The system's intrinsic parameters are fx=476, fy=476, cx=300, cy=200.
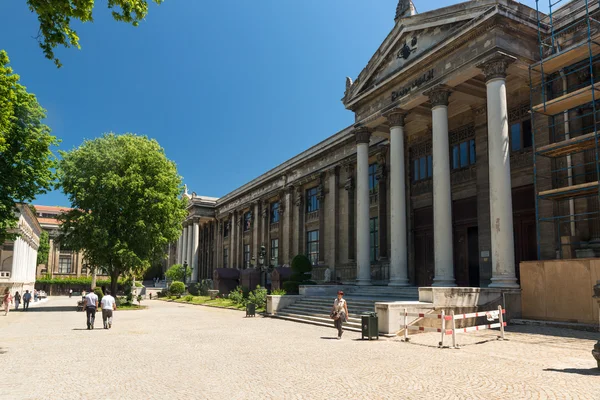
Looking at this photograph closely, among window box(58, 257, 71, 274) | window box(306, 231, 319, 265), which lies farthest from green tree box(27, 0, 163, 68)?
window box(58, 257, 71, 274)

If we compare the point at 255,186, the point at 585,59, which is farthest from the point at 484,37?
the point at 255,186

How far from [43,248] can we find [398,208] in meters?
87.8

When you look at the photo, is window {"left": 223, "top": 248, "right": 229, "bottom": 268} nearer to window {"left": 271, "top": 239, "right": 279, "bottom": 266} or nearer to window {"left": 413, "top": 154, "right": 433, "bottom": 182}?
window {"left": 271, "top": 239, "right": 279, "bottom": 266}

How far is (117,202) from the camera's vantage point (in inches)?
1331

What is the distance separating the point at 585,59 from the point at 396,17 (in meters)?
10.1

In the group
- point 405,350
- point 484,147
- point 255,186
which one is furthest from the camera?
point 255,186

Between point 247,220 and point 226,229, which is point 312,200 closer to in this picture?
point 247,220

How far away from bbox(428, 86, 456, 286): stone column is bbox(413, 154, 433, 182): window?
6563 mm

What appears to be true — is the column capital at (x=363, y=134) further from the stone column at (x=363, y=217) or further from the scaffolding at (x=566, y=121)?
the scaffolding at (x=566, y=121)

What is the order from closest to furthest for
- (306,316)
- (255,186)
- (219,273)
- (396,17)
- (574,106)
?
(574,106), (306,316), (396,17), (219,273), (255,186)

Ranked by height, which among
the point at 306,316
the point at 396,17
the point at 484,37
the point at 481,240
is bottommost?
the point at 306,316

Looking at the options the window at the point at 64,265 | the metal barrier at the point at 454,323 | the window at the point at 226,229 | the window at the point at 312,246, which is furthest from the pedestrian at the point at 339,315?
the window at the point at 64,265

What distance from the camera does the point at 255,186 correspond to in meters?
53.6

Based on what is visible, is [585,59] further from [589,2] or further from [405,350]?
[405,350]
